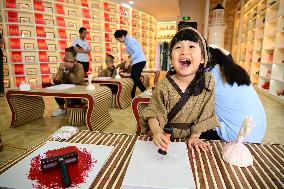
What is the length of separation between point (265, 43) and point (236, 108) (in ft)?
17.0

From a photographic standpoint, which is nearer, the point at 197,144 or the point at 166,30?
the point at 197,144

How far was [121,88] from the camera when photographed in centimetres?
365

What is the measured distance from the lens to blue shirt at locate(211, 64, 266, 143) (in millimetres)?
1219

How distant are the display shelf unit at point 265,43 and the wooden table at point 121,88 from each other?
120 inches

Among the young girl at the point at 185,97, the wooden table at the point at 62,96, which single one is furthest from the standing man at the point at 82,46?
the young girl at the point at 185,97

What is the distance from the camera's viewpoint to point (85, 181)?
0.55 m

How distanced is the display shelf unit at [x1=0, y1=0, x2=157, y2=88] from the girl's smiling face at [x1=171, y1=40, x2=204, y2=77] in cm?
470

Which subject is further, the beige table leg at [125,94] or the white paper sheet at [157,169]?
the beige table leg at [125,94]

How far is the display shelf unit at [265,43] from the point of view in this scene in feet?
15.4

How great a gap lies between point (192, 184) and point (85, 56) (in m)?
4.70

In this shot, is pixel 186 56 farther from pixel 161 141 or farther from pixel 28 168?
pixel 28 168

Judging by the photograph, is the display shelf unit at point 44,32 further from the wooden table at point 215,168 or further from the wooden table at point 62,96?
the wooden table at point 215,168

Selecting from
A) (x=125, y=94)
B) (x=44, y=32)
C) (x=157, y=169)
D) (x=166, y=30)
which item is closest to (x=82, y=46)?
(x=44, y=32)

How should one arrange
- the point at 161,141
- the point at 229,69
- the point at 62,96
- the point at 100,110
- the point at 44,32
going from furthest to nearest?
the point at 44,32
the point at 100,110
the point at 62,96
the point at 229,69
the point at 161,141
